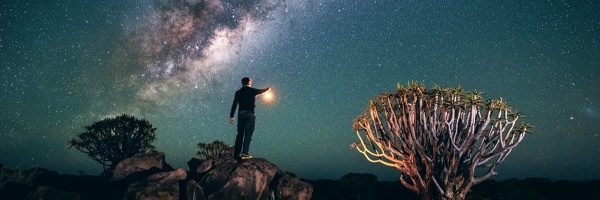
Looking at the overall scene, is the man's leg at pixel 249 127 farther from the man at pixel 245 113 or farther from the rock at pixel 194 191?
the rock at pixel 194 191

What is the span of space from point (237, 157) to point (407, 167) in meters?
4.94

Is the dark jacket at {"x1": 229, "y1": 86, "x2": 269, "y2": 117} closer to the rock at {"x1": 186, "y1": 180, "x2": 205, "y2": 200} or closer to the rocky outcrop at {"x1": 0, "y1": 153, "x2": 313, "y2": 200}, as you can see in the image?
the rocky outcrop at {"x1": 0, "y1": 153, "x2": 313, "y2": 200}

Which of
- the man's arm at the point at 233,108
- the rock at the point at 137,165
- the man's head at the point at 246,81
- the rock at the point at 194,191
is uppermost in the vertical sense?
the man's head at the point at 246,81

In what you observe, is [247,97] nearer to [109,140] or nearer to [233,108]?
[233,108]

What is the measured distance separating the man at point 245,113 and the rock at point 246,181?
499 millimetres

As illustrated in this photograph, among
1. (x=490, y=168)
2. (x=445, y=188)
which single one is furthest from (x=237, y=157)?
(x=490, y=168)

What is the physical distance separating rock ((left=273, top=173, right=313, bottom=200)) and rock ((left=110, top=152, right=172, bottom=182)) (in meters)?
4.20

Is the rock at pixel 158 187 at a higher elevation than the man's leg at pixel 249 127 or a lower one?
lower

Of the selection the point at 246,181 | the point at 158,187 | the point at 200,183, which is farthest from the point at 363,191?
the point at 158,187

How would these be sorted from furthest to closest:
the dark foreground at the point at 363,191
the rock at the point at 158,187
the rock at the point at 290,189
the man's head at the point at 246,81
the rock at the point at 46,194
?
the dark foreground at the point at 363,191
the man's head at the point at 246,81
the rock at the point at 290,189
the rock at the point at 46,194
the rock at the point at 158,187

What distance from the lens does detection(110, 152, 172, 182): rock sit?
9.82 m

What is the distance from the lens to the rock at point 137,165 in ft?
32.2

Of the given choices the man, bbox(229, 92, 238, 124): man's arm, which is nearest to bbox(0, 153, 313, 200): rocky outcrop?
the man

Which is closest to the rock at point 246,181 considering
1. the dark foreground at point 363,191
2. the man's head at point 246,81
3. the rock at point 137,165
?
the rock at point 137,165
